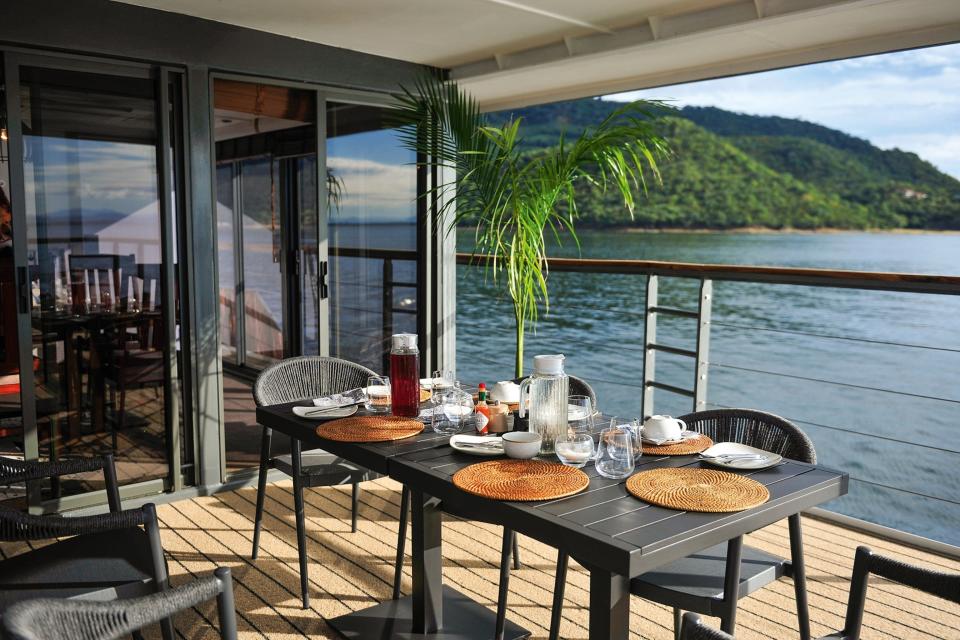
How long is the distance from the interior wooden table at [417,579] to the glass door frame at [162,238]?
1.44m

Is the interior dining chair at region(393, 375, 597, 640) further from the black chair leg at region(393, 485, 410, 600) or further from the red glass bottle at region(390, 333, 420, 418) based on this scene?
the red glass bottle at region(390, 333, 420, 418)

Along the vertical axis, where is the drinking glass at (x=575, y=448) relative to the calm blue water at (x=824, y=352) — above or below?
above

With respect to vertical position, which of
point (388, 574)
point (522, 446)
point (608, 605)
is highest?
point (522, 446)

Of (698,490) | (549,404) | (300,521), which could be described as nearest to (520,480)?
(549,404)

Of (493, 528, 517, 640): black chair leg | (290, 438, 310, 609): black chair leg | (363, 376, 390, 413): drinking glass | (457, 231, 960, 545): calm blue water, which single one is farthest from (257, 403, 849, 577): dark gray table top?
(457, 231, 960, 545): calm blue water

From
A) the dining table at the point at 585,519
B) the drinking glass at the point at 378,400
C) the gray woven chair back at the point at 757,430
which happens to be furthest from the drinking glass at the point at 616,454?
the drinking glass at the point at 378,400

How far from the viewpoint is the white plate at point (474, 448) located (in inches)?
84.8

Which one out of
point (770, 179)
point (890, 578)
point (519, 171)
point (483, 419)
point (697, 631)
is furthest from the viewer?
point (770, 179)

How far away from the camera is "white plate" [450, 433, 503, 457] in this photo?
2154 mm

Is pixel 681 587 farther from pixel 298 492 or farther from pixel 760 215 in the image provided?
pixel 760 215

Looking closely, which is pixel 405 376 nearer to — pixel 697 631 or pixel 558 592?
pixel 558 592

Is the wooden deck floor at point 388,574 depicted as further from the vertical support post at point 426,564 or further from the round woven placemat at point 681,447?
the round woven placemat at point 681,447

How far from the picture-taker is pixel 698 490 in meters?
1.87

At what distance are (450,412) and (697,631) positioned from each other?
1.29 meters
